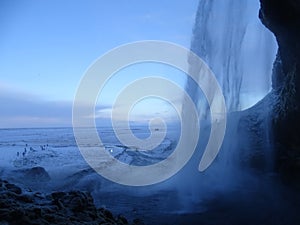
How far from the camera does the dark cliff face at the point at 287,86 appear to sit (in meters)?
13.3

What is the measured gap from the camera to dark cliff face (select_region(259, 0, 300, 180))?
1334cm

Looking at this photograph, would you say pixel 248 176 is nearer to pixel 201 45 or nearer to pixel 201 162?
pixel 201 162

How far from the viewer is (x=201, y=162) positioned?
56.6 ft

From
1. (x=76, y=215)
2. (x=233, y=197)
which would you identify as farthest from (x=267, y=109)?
(x=76, y=215)

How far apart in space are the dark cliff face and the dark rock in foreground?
33.3 ft

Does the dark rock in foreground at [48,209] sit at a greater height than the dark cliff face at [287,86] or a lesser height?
lesser

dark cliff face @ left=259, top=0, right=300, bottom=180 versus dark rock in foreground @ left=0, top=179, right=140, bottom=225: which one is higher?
dark cliff face @ left=259, top=0, right=300, bottom=180

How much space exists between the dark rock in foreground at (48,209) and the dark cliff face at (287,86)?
10.1 metres

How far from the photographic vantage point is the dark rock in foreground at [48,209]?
18.8 ft

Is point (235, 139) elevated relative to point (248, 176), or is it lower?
elevated

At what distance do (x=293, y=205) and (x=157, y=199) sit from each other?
409 cm

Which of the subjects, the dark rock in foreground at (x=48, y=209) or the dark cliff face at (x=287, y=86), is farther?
the dark cliff face at (x=287, y=86)

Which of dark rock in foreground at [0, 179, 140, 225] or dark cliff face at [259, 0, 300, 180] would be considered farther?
dark cliff face at [259, 0, 300, 180]

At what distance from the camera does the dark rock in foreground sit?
5742 mm
